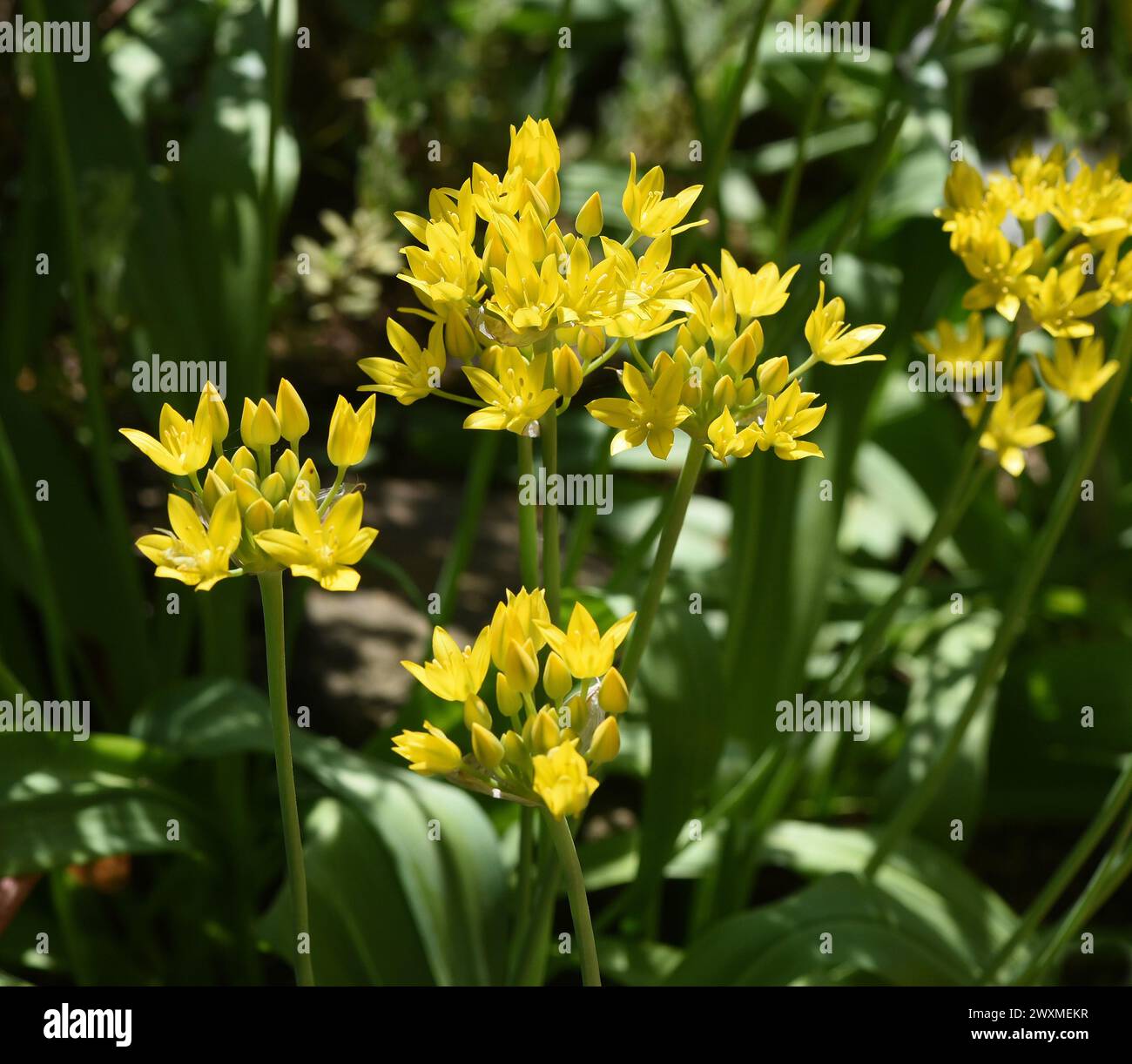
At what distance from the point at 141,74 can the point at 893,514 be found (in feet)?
4.90

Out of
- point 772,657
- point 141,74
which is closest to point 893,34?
point 772,657

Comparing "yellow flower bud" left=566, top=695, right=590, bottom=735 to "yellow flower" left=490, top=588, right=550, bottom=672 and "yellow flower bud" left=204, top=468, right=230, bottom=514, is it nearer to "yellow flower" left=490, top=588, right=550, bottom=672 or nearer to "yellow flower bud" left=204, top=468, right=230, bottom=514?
"yellow flower" left=490, top=588, right=550, bottom=672

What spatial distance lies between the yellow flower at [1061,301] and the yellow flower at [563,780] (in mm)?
612

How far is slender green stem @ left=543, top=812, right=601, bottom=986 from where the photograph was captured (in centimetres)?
72

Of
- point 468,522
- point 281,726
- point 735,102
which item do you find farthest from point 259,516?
point 468,522

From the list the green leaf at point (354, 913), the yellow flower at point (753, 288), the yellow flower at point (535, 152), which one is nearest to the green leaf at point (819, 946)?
the green leaf at point (354, 913)

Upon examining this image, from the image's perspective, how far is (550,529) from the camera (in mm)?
902

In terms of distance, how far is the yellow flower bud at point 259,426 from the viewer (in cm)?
75

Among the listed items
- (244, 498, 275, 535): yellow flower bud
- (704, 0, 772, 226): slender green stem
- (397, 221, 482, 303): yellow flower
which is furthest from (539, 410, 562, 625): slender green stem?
(704, 0, 772, 226): slender green stem

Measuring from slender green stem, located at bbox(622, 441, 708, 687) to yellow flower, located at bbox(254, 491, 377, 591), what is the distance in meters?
0.22

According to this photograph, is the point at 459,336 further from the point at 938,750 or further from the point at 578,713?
the point at 938,750

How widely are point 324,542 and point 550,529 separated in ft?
0.72
